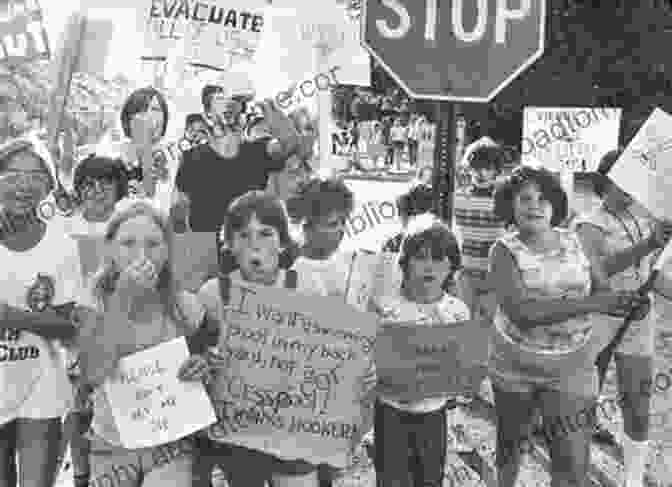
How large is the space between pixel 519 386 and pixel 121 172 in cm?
179

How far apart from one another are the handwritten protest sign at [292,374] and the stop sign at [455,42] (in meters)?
0.95

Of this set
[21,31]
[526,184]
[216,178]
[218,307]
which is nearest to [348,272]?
[218,307]

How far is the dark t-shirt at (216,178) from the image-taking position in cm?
414

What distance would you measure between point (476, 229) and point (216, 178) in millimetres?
1066

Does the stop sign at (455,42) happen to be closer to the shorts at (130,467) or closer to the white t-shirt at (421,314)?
the white t-shirt at (421,314)

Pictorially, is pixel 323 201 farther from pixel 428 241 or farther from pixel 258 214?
pixel 428 241

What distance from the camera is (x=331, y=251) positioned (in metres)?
4.04

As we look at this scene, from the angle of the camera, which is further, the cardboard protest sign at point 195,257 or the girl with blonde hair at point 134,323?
the cardboard protest sign at point 195,257

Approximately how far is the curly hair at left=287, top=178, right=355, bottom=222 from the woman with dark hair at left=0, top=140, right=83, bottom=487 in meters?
0.88

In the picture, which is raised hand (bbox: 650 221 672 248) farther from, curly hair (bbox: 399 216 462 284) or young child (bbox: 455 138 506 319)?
curly hair (bbox: 399 216 462 284)

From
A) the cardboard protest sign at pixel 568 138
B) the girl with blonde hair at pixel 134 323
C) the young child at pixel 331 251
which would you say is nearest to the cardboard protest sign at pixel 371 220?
the young child at pixel 331 251

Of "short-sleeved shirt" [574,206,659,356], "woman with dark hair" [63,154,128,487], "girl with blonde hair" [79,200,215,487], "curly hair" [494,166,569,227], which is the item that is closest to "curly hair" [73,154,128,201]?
"woman with dark hair" [63,154,128,487]

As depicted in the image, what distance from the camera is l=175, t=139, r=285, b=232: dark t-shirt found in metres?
4.14

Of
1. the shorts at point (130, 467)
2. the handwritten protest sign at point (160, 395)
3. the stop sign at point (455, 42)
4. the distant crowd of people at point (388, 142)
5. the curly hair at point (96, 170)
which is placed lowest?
the shorts at point (130, 467)
